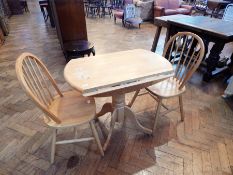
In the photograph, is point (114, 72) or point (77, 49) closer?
point (114, 72)

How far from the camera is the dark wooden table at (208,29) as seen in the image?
2.19 m

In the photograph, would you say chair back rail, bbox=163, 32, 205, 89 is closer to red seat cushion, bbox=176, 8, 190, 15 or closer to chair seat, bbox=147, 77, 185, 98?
chair seat, bbox=147, 77, 185, 98

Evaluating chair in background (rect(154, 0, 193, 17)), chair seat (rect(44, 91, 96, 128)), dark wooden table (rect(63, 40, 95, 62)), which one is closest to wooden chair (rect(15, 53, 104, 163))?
chair seat (rect(44, 91, 96, 128))

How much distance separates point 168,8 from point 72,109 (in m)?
5.65

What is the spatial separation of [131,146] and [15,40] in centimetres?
426

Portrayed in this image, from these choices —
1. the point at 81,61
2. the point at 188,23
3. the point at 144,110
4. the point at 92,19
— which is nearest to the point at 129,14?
the point at 92,19

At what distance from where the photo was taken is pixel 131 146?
1.64m

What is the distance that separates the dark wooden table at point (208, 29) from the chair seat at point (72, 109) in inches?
72.0

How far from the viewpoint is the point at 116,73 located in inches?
48.3

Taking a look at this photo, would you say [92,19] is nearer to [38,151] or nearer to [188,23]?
[188,23]

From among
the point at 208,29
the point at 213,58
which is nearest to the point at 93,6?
the point at 208,29

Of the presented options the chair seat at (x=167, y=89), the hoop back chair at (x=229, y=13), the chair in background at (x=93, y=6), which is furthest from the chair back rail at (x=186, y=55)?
the chair in background at (x=93, y=6)

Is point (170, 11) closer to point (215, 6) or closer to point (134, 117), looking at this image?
point (215, 6)

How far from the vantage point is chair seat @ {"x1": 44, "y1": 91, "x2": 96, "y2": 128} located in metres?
1.29
